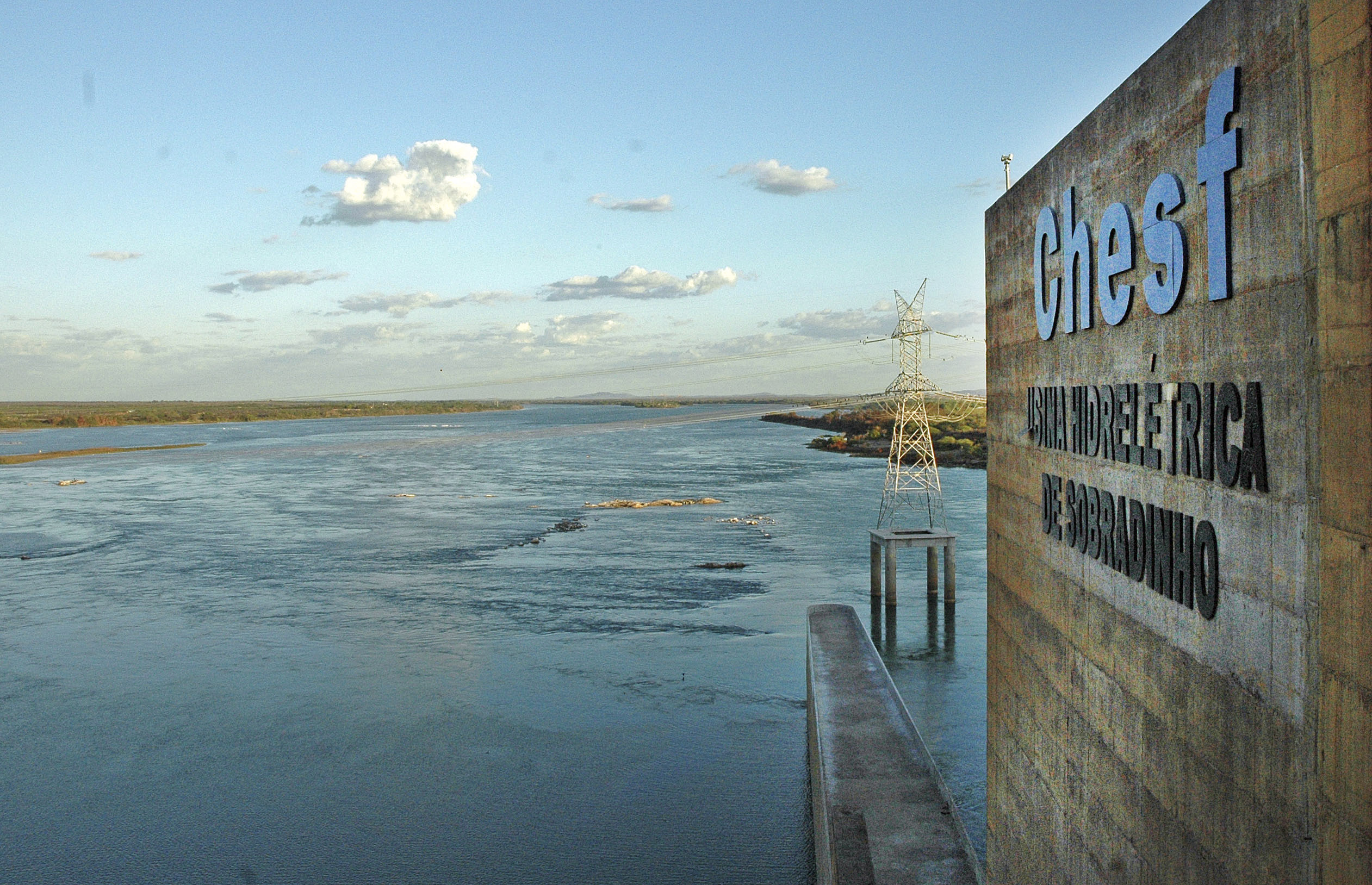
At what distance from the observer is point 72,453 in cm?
10656

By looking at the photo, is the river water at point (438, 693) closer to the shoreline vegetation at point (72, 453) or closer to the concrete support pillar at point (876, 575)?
the concrete support pillar at point (876, 575)

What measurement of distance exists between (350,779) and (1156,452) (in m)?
16.6

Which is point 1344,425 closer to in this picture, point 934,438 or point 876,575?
point 876,575

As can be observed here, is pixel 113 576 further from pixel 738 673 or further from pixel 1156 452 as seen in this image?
pixel 1156 452

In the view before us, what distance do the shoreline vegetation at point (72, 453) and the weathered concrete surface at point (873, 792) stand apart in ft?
325

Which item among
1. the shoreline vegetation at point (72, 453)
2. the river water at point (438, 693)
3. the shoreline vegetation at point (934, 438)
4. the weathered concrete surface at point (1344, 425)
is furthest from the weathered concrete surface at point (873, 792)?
the shoreline vegetation at point (72, 453)

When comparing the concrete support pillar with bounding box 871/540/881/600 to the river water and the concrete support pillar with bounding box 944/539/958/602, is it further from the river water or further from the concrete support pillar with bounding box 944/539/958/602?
the concrete support pillar with bounding box 944/539/958/602

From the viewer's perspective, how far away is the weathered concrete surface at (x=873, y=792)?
1197cm

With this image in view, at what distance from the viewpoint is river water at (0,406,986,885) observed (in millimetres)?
16312

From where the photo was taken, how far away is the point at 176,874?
606 inches

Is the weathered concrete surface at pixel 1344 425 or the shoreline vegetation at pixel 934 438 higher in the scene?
the weathered concrete surface at pixel 1344 425

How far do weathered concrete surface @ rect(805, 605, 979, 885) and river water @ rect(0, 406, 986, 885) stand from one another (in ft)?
6.25

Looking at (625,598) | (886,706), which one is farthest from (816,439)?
(886,706)

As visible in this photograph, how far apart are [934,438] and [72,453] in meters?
92.7
